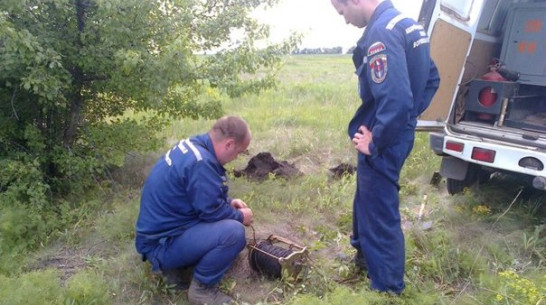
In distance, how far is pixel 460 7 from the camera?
4.47m

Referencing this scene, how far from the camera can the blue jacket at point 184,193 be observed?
301cm

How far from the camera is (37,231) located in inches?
156

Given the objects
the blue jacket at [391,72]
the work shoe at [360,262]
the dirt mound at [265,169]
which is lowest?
the work shoe at [360,262]

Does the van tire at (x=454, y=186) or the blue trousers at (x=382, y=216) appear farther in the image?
the van tire at (x=454, y=186)

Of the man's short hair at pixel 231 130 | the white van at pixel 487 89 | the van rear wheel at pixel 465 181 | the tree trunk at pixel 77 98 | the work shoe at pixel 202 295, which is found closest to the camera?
the man's short hair at pixel 231 130

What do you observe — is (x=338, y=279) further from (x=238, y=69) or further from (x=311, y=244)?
(x=238, y=69)

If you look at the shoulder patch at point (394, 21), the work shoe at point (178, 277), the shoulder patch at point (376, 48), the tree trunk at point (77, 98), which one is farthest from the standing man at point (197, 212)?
the tree trunk at point (77, 98)

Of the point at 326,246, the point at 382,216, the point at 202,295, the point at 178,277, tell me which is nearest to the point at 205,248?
the point at 202,295

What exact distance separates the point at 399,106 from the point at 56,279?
2484mm

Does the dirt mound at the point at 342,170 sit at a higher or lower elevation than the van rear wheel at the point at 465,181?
lower

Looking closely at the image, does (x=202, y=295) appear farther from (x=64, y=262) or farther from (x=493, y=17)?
(x=493, y=17)

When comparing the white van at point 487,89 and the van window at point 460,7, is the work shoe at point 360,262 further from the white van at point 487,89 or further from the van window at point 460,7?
Answer: the van window at point 460,7

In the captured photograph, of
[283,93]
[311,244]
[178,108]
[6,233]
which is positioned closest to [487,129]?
[311,244]

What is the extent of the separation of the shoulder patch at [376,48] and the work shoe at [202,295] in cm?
184
